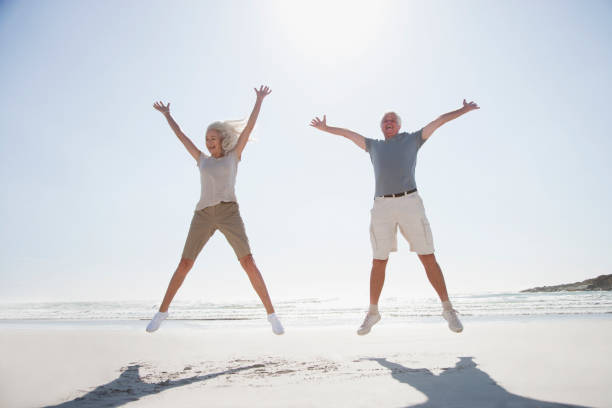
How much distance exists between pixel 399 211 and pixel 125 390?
10.0 ft

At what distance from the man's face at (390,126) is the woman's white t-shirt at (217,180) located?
1.85 meters

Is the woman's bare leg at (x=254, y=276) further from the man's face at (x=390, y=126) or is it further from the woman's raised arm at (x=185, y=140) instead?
the man's face at (x=390, y=126)

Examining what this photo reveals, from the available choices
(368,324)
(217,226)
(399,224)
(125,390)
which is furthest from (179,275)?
(399,224)

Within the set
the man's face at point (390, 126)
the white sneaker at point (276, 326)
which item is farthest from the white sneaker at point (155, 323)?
the man's face at point (390, 126)

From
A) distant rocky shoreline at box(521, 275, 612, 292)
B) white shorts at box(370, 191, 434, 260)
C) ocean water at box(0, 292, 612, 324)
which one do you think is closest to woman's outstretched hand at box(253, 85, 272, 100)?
white shorts at box(370, 191, 434, 260)

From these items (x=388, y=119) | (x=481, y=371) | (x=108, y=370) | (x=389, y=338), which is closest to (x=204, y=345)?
(x=108, y=370)

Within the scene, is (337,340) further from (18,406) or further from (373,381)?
(18,406)

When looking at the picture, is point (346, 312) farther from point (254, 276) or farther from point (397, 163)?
point (397, 163)

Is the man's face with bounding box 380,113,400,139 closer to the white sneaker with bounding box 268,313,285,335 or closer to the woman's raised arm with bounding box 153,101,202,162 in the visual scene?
the woman's raised arm with bounding box 153,101,202,162

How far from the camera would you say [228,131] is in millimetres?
4883

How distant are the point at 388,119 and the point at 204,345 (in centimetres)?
347

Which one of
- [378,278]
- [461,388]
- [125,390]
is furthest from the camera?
[378,278]

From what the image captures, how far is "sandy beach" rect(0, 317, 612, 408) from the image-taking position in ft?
8.28

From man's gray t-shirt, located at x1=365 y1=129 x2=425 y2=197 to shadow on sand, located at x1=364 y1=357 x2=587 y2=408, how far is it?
188cm
